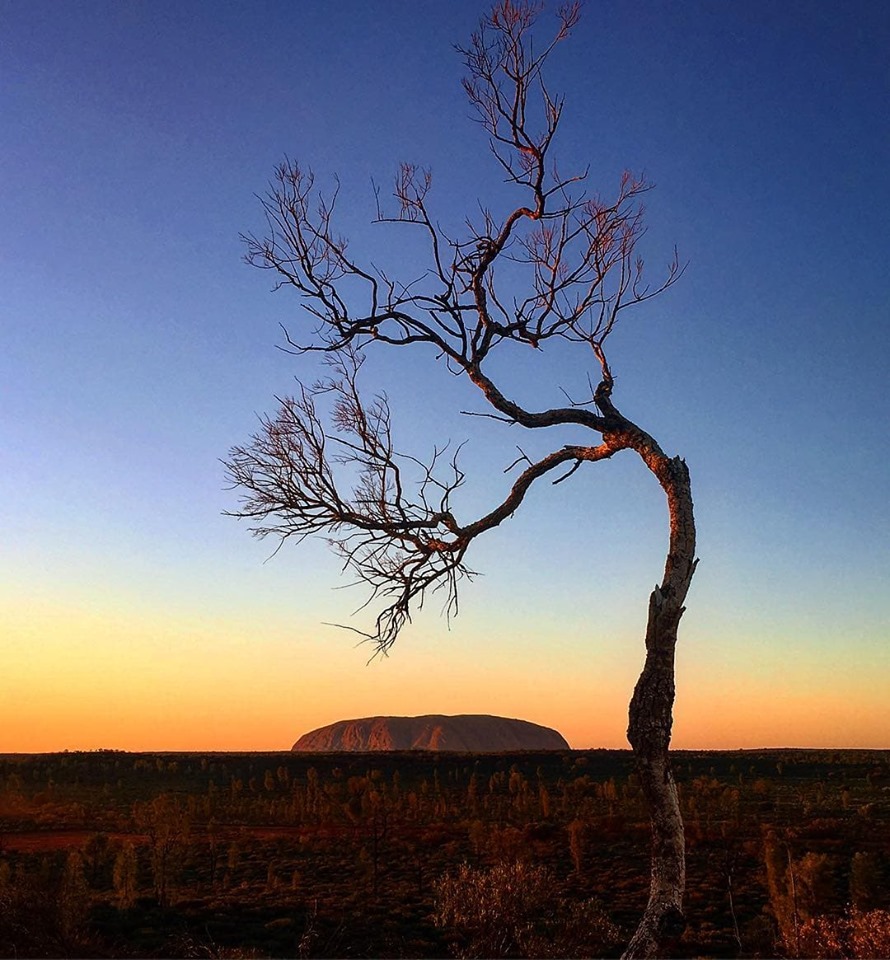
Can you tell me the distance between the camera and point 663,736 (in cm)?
816

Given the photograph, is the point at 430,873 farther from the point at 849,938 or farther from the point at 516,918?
the point at 849,938

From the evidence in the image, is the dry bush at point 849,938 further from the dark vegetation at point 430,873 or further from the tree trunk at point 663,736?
the tree trunk at point 663,736

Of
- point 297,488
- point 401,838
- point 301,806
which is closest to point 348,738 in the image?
point 301,806

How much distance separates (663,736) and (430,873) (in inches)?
533

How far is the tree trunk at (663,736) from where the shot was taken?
779cm

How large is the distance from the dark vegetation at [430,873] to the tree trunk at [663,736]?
1546mm

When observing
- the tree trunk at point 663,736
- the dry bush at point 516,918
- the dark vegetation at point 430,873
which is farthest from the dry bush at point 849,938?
the dry bush at point 516,918

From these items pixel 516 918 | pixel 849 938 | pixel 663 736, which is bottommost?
pixel 516 918

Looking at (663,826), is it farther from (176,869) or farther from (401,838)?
(401,838)

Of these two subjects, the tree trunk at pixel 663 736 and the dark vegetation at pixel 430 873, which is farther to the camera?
the dark vegetation at pixel 430 873

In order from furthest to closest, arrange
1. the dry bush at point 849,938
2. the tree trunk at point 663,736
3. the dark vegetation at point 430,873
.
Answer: the dark vegetation at point 430,873 < the dry bush at point 849,938 < the tree trunk at point 663,736

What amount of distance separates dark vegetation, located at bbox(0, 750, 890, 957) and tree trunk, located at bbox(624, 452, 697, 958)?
1546 mm

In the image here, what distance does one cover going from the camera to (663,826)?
8055mm

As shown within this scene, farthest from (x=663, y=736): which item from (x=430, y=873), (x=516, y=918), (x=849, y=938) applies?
(x=430, y=873)
